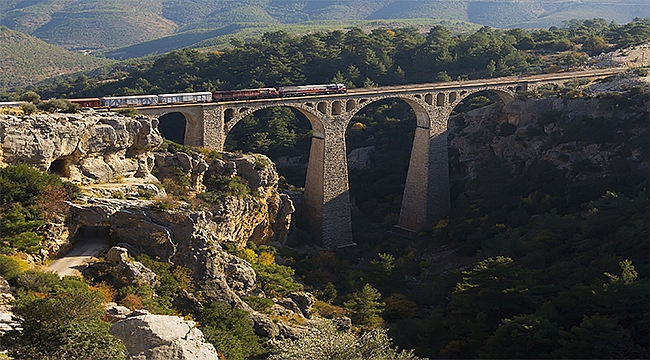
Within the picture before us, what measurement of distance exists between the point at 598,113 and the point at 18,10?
15877cm

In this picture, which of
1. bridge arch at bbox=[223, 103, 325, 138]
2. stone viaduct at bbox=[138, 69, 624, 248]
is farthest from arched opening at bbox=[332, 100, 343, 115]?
bridge arch at bbox=[223, 103, 325, 138]

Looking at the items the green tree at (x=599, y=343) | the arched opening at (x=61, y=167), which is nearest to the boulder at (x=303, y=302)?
the arched opening at (x=61, y=167)

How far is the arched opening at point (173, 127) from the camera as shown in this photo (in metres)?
66.2

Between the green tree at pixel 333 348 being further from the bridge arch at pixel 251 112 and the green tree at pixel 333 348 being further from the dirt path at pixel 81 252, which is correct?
the bridge arch at pixel 251 112

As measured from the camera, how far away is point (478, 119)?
6031 cm

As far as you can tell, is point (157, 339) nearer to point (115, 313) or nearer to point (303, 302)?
point (115, 313)

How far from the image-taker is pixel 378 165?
6281cm

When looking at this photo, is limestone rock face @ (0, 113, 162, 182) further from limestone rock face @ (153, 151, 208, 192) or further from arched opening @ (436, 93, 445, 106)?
arched opening @ (436, 93, 445, 106)

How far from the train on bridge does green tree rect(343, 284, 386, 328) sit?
1604 cm

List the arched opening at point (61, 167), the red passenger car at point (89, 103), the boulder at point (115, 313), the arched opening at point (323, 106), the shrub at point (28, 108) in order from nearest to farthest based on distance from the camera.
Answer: the boulder at point (115, 313) → the arched opening at point (61, 167) → the shrub at point (28, 108) → the red passenger car at point (89, 103) → the arched opening at point (323, 106)

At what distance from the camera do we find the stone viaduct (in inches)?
1703

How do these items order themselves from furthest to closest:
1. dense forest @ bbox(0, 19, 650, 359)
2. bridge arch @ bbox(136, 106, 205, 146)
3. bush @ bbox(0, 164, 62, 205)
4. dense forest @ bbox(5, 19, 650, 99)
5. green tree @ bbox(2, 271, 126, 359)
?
dense forest @ bbox(5, 19, 650, 99) < bridge arch @ bbox(136, 106, 205, 146) < dense forest @ bbox(0, 19, 650, 359) < bush @ bbox(0, 164, 62, 205) < green tree @ bbox(2, 271, 126, 359)

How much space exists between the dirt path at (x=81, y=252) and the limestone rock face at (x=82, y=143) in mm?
3952

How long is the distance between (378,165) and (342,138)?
14479 millimetres
